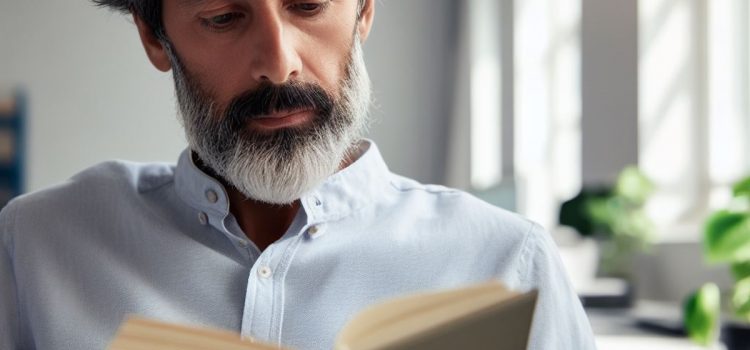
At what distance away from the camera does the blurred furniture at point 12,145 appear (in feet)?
28.1

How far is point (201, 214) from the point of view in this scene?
1233 mm

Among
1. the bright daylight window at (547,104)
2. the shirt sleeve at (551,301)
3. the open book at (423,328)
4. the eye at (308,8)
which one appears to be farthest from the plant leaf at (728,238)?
the bright daylight window at (547,104)

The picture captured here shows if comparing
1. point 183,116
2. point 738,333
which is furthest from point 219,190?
point 738,333

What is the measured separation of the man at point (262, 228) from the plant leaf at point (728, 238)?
827 millimetres

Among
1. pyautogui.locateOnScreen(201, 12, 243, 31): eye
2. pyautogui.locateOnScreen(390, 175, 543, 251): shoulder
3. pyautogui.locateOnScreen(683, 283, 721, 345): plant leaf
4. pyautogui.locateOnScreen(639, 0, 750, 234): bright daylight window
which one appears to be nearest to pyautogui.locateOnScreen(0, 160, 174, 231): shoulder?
pyautogui.locateOnScreen(201, 12, 243, 31): eye

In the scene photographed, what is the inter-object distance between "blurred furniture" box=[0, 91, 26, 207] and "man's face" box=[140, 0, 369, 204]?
773cm

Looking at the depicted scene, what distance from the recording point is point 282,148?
1.22 metres

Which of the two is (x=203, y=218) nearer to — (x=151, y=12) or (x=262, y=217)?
(x=262, y=217)

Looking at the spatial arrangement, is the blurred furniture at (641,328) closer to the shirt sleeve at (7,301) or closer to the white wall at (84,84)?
the shirt sleeve at (7,301)

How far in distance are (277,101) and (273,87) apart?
0.07ft

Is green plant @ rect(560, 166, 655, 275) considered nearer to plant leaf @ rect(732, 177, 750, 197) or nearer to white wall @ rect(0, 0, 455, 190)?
plant leaf @ rect(732, 177, 750, 197)

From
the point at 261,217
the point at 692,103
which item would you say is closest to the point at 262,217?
the point at 261,217

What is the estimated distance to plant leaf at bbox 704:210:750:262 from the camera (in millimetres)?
1932

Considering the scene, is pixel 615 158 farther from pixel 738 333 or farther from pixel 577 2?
pixel 738 333
